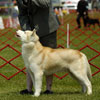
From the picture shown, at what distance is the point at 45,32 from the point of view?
613 centimetres

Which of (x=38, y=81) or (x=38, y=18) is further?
(x=38, y=18)

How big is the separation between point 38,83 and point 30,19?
1075mm

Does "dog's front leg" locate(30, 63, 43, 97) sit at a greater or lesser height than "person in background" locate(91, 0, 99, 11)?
greater

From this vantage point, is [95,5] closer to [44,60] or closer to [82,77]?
[82,77]

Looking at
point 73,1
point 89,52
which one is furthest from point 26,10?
point 73,1

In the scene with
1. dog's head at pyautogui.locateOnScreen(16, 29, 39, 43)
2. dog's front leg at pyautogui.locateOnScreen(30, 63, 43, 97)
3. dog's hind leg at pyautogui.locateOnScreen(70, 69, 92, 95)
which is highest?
dog's head at pyautogui.locateOnScreen(16, 29, 39, 43)

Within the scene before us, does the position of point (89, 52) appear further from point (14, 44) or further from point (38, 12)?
point (38, 12)

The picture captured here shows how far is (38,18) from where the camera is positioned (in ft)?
19.9

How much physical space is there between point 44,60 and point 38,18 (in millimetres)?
744

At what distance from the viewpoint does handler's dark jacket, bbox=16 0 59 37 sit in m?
5.95

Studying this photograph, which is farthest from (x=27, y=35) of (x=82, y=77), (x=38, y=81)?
(x=82, y=77)

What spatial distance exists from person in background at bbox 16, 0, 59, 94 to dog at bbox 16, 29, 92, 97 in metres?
0.32

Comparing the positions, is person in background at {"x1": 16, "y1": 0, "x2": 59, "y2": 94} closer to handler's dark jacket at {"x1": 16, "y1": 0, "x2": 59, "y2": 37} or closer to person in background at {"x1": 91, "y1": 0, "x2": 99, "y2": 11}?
handler's dark jacket at {"x1": 16, "y1": 0, "x2": 59, "y2": 37}

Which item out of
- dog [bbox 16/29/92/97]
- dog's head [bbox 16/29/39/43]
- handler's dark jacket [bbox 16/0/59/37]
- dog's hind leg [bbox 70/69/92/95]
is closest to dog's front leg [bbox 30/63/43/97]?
dog [bbox 16/29/92/97]
